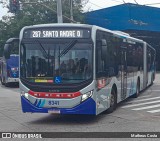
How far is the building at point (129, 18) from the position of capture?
1705 inches

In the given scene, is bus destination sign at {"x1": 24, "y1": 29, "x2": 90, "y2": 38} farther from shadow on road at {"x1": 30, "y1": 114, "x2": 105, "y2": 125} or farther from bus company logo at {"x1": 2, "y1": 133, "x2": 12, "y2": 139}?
bus company logo at {"x1": 2, "y1": 133, "x2": 12, "y2": 139}

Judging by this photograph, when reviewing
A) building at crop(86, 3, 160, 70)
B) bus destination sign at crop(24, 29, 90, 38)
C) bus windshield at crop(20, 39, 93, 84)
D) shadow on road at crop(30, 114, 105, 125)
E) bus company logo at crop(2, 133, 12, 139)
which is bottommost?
shadow on road at crop(30, 114, 105, 125)

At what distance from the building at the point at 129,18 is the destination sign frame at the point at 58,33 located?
32.6 metres

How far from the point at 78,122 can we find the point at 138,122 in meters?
1.86

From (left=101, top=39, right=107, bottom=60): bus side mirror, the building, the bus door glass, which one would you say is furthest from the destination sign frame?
the building

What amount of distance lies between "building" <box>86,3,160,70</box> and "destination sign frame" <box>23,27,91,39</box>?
107 ft

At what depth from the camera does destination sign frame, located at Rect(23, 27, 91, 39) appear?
36.7 feet

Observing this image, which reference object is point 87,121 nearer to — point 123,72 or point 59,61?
point 59,61

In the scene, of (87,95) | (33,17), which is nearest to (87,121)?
(87,95)

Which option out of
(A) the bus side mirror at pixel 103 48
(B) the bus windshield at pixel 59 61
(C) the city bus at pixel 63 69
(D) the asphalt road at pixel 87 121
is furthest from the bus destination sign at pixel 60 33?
(D) the asphalt road at pixel 87 121

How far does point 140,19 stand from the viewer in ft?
146

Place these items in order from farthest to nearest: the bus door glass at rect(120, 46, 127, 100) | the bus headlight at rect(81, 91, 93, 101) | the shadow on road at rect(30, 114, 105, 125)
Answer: the bus door glass at rect(120, 46, 127, 100)
the shadow on road at rect(30, 114, 105, 125)
the bus headlight at rect(81, 91, 93, 101)

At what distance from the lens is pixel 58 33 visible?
11.3 metres

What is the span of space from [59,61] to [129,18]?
33.3 m
